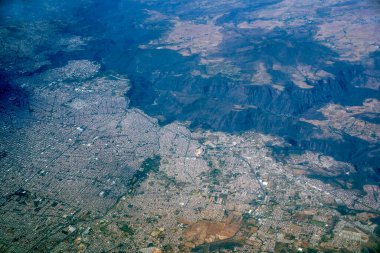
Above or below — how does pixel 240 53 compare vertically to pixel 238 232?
above

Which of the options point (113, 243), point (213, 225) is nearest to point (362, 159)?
point (213, 225)

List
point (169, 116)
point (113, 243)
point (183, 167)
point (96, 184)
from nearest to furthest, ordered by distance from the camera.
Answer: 1. point (113, 243)
2. point (96, 184)
3. point (183, 167)
4. point (169, 116)

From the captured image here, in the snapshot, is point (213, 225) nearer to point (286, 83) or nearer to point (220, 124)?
point (220, 124)

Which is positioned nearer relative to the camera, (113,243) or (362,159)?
(113,243)

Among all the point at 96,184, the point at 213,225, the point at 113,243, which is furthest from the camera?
the point at 96,184

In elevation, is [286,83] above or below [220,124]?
above

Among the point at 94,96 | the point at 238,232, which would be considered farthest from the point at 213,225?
the point at 94,96

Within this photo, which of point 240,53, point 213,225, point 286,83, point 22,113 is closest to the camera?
point 213,225

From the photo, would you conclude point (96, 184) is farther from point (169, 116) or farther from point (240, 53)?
point (240, 53)

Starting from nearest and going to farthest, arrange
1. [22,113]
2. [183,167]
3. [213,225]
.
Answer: [213,225], [183,167], [22,113]
